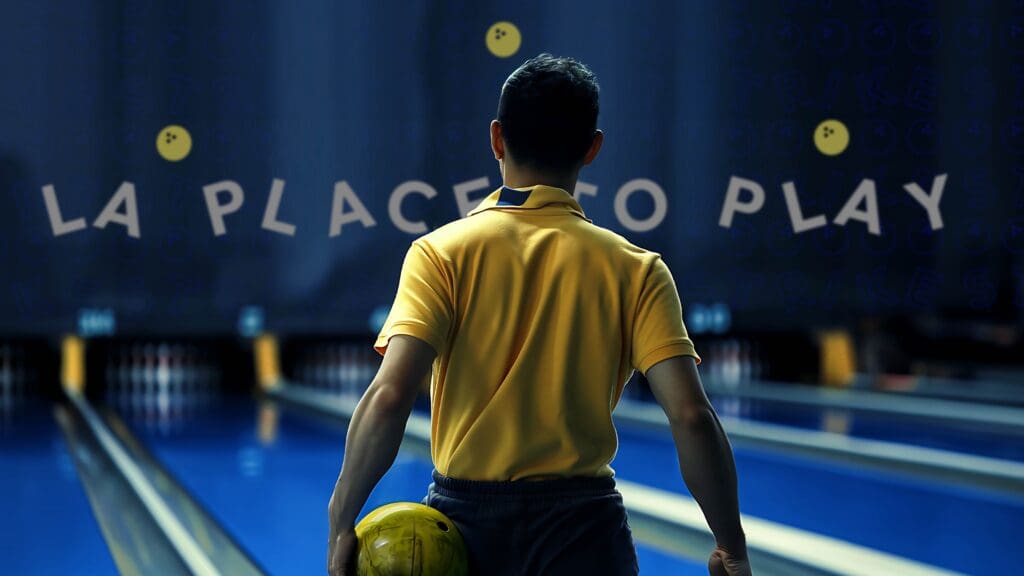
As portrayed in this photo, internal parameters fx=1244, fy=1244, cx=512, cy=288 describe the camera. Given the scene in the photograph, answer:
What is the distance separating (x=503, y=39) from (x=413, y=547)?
3659 mm

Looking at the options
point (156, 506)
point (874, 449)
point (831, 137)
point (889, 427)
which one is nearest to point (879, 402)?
point (889, 427)

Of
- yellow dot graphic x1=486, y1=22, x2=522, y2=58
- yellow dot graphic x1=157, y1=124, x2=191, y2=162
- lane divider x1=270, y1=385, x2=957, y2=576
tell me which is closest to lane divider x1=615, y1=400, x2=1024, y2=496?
lane divider x1=270, y1=385, x2=957, y2=576

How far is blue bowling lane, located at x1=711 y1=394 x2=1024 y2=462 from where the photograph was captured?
4676 mm

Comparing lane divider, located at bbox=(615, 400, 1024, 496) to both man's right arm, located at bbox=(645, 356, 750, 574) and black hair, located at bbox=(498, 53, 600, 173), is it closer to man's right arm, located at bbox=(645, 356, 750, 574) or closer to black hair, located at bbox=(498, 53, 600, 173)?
man's right arm, located at bbox=(645, 356, 750, 574)

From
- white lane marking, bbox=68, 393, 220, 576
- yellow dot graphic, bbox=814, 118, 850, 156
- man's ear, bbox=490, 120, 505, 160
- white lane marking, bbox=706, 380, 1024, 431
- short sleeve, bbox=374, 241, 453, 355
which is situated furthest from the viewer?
white lane marking, bbox=706, 380, 1024, 431

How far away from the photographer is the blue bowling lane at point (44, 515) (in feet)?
9.02

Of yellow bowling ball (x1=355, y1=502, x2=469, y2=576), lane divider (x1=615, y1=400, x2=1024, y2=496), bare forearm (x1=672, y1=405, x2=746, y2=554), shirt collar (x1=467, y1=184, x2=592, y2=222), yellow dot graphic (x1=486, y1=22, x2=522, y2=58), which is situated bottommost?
lane divider (x1=615, y1=400, x2=1024, y2=496)

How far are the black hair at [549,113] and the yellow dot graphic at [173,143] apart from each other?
10.1 feet

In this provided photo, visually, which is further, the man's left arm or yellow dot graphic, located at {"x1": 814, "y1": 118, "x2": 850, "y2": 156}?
yellow dot graphic, located at {"x1": 814, "y1": 118, "x2": 850, "y2": 156}

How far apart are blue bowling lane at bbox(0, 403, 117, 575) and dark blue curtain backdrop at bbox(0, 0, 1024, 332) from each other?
584 millimetres

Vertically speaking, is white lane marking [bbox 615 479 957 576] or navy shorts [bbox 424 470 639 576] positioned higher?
navy shorts [bbox 424 470 639 576]

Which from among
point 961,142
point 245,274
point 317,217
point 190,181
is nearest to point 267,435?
point 245,274

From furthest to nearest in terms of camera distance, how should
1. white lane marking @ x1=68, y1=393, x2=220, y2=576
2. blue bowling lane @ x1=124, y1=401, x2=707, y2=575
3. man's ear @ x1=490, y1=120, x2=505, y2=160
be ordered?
1. blue bowling lane @ x1=124, y1=401, x2=707, y2=575
2. white lane marking @ x1=68, y1=393, x2=220, y2=576
3. man's ear @ x1=490, y1=120, x2=505, y2=160

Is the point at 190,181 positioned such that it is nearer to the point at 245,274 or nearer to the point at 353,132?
the point at 353,132
